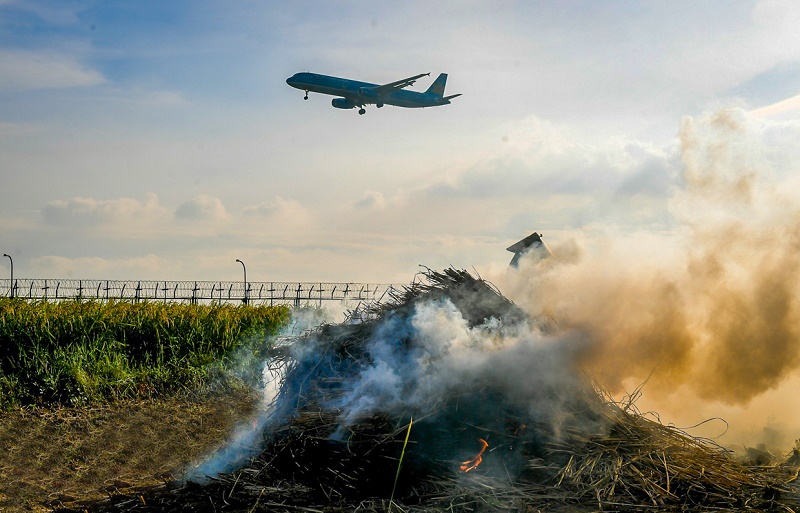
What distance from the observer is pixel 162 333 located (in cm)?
1953

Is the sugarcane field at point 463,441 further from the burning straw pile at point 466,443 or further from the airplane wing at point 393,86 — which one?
the airplane wing at point 393,86

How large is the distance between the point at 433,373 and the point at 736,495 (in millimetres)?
3287

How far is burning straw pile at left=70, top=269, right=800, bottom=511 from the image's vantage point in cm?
768

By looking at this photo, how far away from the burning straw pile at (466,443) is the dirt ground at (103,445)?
9.54 ft

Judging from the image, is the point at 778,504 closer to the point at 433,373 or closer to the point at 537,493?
the point at 537,493

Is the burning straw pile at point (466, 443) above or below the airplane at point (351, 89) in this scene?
below

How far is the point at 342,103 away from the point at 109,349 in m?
46.9

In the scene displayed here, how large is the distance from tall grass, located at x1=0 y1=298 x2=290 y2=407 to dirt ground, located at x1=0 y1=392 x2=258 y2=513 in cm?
94

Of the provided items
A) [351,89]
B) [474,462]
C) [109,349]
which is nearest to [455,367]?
[474,462]

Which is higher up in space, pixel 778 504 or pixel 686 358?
pixel 686 358

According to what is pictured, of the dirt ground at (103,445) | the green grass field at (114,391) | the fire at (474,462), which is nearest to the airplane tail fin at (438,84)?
the green grass field at (114,391)

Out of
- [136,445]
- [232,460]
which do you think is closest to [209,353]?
[136,445]

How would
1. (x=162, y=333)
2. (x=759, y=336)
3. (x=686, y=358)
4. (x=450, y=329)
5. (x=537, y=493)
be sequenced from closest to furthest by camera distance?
(x=537, y=493)
(x=450, y=329)
(x=686, y=358)
(x=759, y=336)
(x=162, y=333)

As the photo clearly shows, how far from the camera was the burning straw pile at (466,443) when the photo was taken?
25.2 feet
